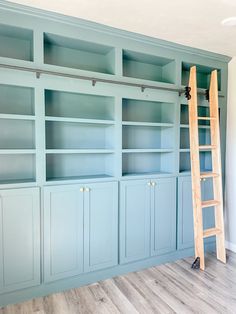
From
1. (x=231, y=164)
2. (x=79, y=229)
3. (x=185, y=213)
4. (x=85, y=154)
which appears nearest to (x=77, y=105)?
(x=85, y=154)

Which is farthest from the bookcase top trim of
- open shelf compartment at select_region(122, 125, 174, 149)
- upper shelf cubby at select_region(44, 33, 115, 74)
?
open shelf compartment at select_region(122, 125, 174, 149)

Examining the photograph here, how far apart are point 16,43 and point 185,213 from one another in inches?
104

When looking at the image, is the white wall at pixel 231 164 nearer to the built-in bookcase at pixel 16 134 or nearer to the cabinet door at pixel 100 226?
the cabinet door at pixel 100 226

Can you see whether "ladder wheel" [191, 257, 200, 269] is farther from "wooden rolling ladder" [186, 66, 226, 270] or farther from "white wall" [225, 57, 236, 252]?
"white wall" [225, 57, 236, 252]

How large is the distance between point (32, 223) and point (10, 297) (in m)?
0.67

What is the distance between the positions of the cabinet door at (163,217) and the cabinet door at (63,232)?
887 millimetres

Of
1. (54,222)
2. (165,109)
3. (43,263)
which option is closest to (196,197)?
(165,109)

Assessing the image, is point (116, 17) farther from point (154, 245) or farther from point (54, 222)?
point (154, 245)

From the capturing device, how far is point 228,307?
6.85ft

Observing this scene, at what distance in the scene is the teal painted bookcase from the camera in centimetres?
213

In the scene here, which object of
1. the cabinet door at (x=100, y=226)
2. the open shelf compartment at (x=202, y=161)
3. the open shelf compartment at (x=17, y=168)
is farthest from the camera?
the open shelf compartment at (x=202, y=161)

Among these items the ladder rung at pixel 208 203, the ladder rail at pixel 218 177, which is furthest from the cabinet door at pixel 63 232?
the ladder rail at pixel 218 177

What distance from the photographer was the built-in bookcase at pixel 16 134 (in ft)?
7.51

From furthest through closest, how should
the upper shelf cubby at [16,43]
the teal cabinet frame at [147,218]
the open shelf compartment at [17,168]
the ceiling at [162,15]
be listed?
1. the teal cabinet frame at [147,218]
2. the open shelf compartment at [17,168]
3. the upper shelf cubby at [16,43]
4. the ceiling at [162,15]
